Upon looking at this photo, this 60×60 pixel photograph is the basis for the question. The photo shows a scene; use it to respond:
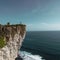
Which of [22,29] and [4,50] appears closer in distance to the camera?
[4,50]

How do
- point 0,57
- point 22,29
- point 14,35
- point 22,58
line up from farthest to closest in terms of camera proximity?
point 22,58 → point 22,29 → point 14,35 → point 0,57

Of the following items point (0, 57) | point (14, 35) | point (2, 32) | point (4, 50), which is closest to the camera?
point (0, 57)

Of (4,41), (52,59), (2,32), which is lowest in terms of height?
(52,59)

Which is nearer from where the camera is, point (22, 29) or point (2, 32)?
point (2, 32)

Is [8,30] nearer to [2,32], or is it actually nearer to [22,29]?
[2,32]

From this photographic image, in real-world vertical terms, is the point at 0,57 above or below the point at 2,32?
below

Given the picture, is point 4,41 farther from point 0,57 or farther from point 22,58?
point 22,58

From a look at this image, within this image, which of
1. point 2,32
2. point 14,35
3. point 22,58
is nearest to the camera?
point 2,32

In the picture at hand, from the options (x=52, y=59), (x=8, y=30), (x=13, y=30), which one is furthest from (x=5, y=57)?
(x=52, y=59)

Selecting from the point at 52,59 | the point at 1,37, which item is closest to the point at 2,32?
the point at 1,37

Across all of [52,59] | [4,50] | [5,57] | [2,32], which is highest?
[2,32]
